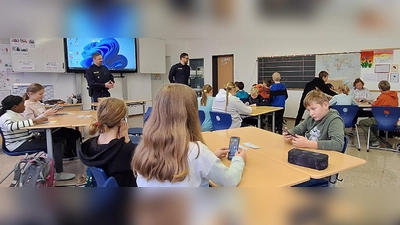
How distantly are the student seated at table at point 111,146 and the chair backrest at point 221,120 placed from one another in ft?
5.63

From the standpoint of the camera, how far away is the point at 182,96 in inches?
44.8

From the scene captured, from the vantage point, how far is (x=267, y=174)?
1.43 metres

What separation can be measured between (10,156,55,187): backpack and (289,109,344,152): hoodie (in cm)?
201

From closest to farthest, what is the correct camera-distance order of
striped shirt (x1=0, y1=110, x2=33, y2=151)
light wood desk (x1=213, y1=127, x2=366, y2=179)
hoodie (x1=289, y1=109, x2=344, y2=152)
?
light wood desk (x1=213, y1=127, x2=366, y2=179) < hoodie (x1=289, y1=109, x2=344, y2=152) < striped shirt (x1=0, y1=110, x2=33, y2=151)

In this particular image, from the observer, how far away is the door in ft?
27.0

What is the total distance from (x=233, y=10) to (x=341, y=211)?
245 millimetres

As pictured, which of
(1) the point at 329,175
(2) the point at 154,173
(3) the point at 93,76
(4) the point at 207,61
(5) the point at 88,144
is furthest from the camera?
(4) the point at 207,61

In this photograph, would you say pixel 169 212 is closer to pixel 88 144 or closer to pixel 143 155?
pixel 143 155

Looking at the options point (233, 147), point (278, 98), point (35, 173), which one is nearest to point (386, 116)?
point (278, 98)

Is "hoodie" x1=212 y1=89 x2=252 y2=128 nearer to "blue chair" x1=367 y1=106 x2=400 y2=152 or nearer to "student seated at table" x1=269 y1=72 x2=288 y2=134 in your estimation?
"student seated at table" x1=269 y1=72 x2=288 y2=134

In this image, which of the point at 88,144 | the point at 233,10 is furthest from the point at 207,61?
the point at 233,10

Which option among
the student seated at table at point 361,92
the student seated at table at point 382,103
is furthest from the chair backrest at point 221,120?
the student seated at table at point 361,92

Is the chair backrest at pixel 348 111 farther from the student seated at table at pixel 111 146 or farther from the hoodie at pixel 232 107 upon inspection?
the student seated at table at pixel 111 146

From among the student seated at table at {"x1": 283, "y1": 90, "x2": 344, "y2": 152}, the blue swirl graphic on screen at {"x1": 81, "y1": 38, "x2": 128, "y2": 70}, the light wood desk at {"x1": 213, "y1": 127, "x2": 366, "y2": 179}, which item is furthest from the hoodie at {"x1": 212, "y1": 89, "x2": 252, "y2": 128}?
the blue swirl graphic on screen at {"x1": 81, "y1": 38, "x2": 128, "y2": 70}
